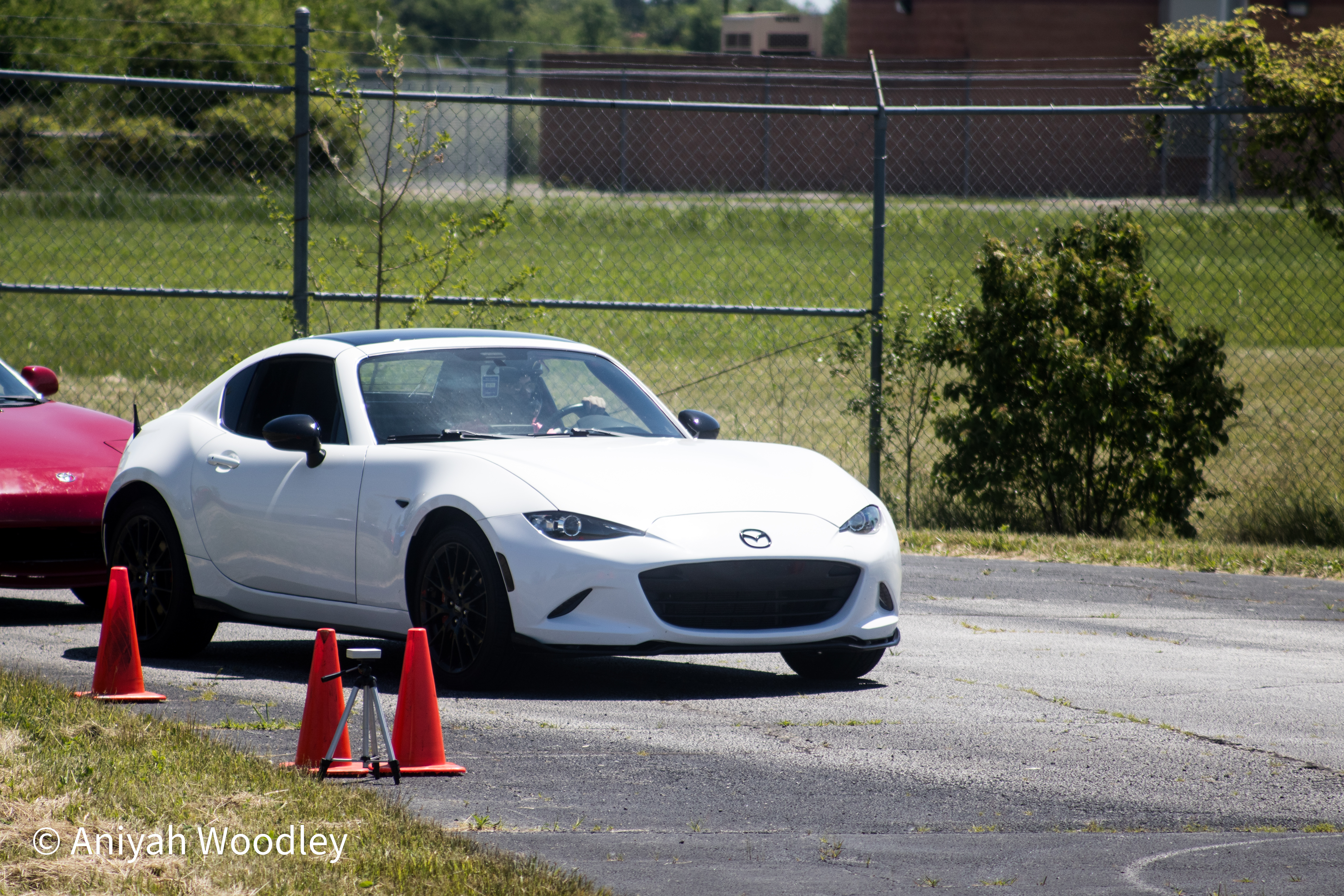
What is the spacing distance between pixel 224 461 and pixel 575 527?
6.58 feet

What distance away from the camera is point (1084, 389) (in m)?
11.3

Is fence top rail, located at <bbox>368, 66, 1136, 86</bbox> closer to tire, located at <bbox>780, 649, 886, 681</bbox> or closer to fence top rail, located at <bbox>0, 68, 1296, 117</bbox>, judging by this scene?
fence top rail, located at <bbox>0, 68, 1296, 117</bbox>

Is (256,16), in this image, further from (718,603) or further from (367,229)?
(718,603)

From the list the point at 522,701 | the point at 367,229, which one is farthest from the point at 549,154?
the point at 522,701

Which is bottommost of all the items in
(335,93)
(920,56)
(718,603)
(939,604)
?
(939,604)

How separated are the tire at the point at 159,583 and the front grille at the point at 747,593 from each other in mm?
2427

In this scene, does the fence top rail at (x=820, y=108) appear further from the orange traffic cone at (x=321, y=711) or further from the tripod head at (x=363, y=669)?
the tripod head at (x=363, y=669)

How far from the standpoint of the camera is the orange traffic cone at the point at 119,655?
657 centimetres

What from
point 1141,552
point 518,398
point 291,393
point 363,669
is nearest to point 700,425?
point 518,398

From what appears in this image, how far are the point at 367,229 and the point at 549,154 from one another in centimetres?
1948

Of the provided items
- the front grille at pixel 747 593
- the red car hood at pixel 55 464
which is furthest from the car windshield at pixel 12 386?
the front grille at pixel 747 593

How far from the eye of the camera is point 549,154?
3862cm

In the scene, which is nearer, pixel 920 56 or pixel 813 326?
pixel 813 326

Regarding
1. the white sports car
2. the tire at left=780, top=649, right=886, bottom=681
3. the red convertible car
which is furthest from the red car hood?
the tire at left=780, top=649, right=886, bottom=681
